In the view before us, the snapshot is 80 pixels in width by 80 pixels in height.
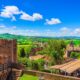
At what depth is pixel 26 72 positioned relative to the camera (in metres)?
19.7

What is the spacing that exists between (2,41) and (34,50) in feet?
133

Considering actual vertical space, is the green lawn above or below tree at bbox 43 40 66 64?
below

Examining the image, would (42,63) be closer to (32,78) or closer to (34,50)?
(32,78)

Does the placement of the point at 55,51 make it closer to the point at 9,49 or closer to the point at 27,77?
the point at 9,49

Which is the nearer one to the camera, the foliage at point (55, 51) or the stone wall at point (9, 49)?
the stone wall at point (9, 49)

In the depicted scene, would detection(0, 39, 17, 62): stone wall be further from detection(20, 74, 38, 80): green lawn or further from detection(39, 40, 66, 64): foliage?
detection(39, 40, 66, 64): foliage

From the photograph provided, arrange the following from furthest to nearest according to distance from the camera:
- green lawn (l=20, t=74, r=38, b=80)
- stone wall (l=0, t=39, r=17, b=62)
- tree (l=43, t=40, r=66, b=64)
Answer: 1. tree (l=43, t=40, r=66, b=64)
2. stone wall (l=0, t=39, r=17, b=62)
3. green lawn (l=20, t=74, r=38, b=80)

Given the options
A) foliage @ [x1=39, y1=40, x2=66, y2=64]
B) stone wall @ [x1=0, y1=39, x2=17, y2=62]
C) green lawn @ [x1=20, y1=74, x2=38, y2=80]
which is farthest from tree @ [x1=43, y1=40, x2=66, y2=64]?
green lawn @ [x1=20, y1=74, x2=38, y2=80]

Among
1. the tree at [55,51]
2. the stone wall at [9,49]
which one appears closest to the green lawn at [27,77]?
the stone wall at [9,49]

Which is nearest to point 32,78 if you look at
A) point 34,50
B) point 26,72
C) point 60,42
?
point 26,72

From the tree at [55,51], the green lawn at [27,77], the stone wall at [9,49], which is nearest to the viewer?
the green lawn at [27,77]

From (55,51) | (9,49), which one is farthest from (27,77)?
(55,51)

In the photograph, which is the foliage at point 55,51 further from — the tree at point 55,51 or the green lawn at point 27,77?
the green lawn at point 27,77

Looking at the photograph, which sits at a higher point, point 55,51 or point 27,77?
point 55,51
